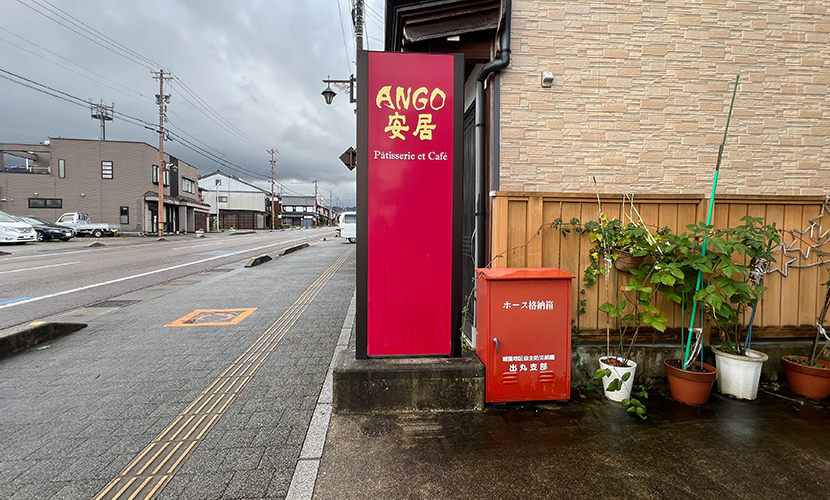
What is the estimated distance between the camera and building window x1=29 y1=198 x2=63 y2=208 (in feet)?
120

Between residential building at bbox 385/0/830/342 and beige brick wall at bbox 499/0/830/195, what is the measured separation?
0.4 inches

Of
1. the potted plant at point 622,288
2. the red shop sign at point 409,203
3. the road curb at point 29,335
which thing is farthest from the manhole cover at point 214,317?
the potted plant at point 622,288

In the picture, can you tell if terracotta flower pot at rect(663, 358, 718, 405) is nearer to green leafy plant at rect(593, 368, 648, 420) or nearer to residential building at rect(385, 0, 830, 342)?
green leafy plant at rect(593, 368, 648, 420)

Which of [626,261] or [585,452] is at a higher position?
[626,261]

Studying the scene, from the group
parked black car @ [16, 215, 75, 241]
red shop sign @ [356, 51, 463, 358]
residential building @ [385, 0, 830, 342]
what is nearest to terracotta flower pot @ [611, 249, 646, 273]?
residential building @ [385, 0, 830, 342]

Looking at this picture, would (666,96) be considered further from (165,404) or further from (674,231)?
(165,404)

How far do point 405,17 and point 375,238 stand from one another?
2.62 metres

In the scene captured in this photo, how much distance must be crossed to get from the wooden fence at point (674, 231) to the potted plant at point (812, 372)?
13.6 inches

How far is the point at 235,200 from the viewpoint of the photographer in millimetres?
76250

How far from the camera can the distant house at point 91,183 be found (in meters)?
36.2

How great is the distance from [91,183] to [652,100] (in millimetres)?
48212

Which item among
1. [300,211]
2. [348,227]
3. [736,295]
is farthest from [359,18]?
[300,211]

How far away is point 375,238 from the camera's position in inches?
132

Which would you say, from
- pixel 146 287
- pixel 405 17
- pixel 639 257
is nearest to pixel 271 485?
pixel 639 257
